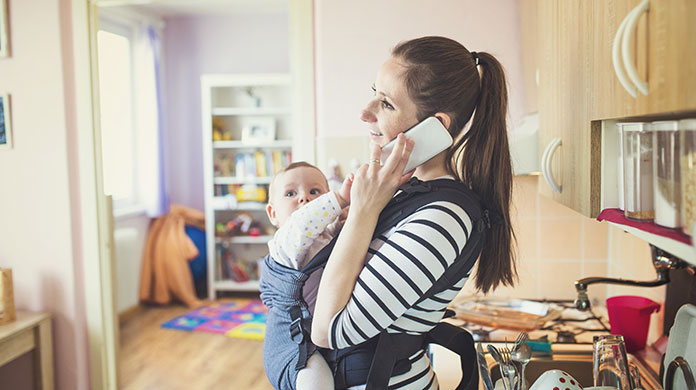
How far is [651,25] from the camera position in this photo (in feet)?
2.39

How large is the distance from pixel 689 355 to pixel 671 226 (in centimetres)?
63

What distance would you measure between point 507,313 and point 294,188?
1.08 meters

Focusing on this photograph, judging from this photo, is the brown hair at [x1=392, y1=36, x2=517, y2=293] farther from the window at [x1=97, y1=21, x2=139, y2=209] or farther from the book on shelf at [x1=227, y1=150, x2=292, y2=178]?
the book on shelf at [x1=227, y1=150, x2=292, y2=178]

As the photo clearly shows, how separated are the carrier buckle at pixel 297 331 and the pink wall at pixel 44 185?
208 centimetres

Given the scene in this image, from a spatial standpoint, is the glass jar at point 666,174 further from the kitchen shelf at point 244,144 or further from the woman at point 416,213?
the kitchen shelf at point 244,144

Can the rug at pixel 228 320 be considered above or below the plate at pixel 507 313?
below

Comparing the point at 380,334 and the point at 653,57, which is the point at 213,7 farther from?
the point at 653,57

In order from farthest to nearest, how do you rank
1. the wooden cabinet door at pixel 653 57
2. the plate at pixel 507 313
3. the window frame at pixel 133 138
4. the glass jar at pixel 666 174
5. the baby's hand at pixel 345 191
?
the window frame at pixel 133 138
the plate at pixel 507 313
the baby's hand at pixel 345 191
the glass jar at pixel 666 174
the wooden cabinet door at pixel 653 57

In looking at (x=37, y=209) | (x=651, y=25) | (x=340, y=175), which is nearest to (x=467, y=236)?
(x=651, y=25)

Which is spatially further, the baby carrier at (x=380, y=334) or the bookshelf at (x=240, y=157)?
the bookshelf at (x=240, y=157)

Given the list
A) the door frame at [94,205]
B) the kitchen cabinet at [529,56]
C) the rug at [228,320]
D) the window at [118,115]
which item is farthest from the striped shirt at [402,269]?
the window at [118,115]

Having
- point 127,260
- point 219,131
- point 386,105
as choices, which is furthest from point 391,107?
point 219,131

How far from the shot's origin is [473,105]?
3.82 feet

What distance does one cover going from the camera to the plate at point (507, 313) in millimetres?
2047
